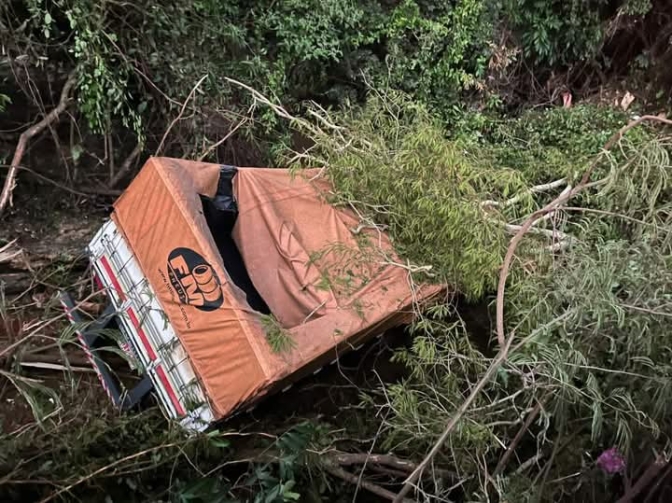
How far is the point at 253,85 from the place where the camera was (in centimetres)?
424

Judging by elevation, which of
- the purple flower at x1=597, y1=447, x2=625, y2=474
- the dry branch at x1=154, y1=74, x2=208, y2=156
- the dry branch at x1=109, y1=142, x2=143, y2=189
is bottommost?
the purple flower at x1=597, y1=447, x2=625, y2=474

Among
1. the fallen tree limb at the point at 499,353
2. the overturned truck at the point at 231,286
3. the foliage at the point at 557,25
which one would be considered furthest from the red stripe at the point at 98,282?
the foliage at the point at 557,25

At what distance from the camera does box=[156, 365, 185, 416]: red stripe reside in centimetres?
267

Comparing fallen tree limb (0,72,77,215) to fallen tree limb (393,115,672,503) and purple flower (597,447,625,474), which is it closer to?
fallen tree limb (393,115,672,503)

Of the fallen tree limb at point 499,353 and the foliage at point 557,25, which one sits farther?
the foliage at point 557,25

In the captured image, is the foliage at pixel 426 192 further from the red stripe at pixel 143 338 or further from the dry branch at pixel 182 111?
the red stripe at pixel 143 338

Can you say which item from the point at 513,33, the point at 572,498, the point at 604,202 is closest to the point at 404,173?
the point at 604,202

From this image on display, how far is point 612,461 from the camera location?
6.60 feet

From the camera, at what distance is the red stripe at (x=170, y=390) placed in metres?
2.67

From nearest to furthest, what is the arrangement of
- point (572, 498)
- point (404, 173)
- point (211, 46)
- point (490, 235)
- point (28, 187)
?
1. point (572, 498)
2. point (490, 235)
3. point (404, 173)
4. point (28, 187)
5. point (211, 46)

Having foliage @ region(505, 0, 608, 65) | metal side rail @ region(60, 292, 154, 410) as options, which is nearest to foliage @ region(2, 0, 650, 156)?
foliage @ region(505, 0, 608, 65)

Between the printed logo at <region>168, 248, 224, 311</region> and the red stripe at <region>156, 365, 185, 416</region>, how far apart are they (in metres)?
0.39

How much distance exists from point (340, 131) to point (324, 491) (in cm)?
218

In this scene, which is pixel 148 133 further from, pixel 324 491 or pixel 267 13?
pixel 324 491
